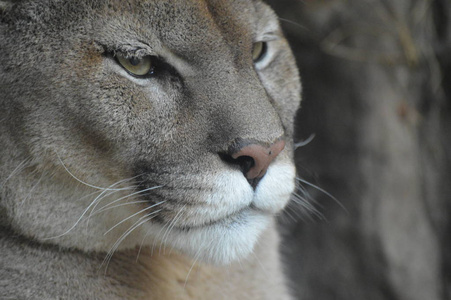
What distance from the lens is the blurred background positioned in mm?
4117

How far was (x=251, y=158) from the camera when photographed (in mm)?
1951

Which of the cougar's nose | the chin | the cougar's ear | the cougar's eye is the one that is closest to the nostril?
the cougar's nose

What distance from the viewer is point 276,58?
260 centimetres

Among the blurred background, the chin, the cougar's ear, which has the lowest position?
the blurred background

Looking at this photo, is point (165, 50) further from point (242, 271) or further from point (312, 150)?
point (312, 150)

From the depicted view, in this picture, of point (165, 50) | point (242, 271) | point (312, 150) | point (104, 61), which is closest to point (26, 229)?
point (104, 61)

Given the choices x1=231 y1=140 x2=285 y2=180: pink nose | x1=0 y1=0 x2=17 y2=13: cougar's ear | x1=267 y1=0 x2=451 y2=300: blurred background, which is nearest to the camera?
x1=231 y1=140 x2=285 y2=180: pink nose

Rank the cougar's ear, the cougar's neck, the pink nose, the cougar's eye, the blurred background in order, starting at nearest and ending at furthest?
the pink nose, the cougar's ear, the cougar's neck, the cougar's eye, the blurred background

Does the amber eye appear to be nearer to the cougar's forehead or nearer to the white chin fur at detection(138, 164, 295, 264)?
the cougar's forehead

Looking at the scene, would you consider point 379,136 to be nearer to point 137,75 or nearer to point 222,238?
point 222,238

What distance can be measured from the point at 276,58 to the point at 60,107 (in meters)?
1.00

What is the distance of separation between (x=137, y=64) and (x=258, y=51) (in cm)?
64

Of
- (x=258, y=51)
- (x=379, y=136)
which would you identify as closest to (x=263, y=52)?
(x=258, y=51)

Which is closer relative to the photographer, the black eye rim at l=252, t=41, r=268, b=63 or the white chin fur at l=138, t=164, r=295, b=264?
the white chin fur at l=138, t=164, r=295, b=264
